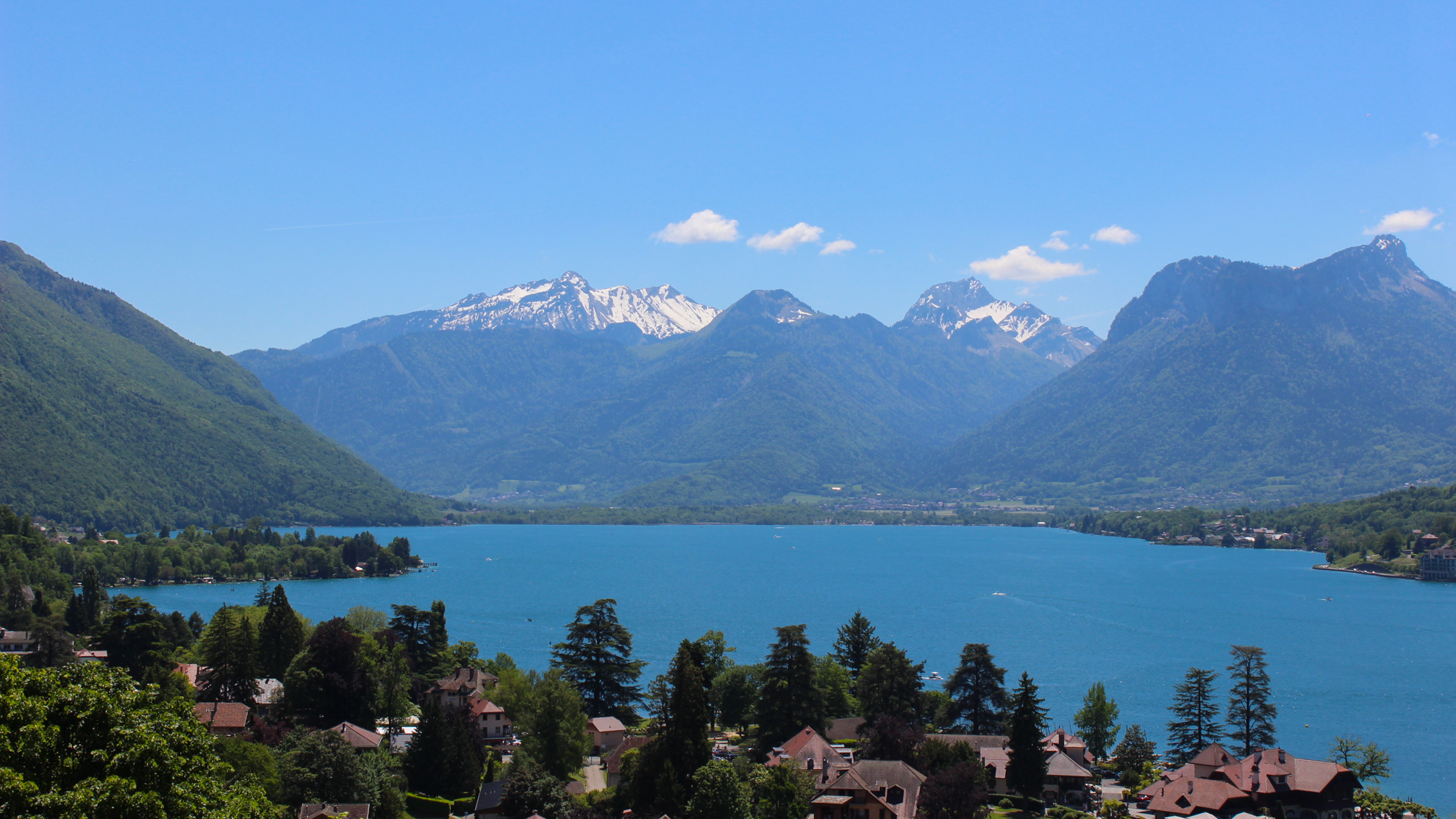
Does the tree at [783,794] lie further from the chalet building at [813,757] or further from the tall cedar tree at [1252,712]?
the tall cedar tree at [1252,712]

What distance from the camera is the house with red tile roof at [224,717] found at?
32.3m

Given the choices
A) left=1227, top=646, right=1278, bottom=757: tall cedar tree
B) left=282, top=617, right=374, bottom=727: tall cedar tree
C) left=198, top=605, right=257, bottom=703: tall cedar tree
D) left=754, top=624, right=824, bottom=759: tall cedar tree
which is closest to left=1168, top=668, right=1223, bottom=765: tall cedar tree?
left=1227, top=646, right=1278, bottom=757: tall cedar tree

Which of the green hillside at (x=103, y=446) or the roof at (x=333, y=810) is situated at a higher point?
the green hillside at (x=103, y=446)

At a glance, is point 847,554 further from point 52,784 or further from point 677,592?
point 52,784

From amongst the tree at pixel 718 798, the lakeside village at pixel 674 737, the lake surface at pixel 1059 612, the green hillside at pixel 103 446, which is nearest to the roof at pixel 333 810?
the lakeside village at pixel 674 737

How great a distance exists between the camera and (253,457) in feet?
654

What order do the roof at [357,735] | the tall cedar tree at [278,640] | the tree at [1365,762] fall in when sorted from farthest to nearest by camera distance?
the tall cedar tree at [278,640] < the tree at [1365,762] < the roof at [357,735]

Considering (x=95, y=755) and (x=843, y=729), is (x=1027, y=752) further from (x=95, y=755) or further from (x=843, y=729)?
(x=95, y=755)

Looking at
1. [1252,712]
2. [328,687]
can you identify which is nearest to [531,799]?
[328,687]

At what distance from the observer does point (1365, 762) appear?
37.6 m

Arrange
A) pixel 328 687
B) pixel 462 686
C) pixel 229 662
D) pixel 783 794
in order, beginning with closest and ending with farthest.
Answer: pixel 783 794 < pixel 328 687 < pixel 229 662 < pixel 462 686

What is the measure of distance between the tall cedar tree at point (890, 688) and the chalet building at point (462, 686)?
48.7 feet

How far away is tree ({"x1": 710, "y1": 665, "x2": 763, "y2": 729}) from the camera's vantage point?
41500 millimetres

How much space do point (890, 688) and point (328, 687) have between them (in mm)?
19325
